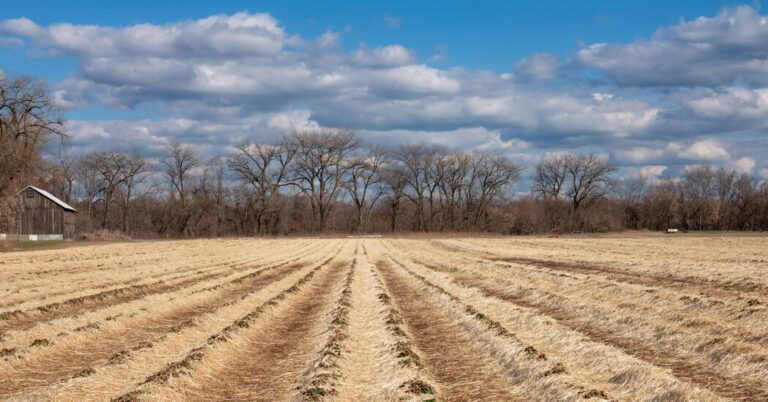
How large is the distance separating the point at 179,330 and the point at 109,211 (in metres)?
104

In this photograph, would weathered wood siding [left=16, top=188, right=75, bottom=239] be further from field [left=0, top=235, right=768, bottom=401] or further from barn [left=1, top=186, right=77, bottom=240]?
field [left=0, top=235, right=768, bottom=401]

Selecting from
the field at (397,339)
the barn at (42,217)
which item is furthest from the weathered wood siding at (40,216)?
the field at (397,339)

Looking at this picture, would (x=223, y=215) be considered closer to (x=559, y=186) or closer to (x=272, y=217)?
(x=272, y=217)

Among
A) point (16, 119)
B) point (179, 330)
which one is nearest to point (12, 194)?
point (16, 119)

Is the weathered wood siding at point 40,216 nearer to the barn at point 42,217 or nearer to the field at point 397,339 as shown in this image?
the barn at point 42,217

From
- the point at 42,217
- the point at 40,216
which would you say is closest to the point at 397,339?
the point at 42,217

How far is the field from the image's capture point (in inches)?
359

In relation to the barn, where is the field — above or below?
below

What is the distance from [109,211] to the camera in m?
109

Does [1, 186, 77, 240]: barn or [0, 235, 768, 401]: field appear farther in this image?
[1, 186, 77, 240]: barn

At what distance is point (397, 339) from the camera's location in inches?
488

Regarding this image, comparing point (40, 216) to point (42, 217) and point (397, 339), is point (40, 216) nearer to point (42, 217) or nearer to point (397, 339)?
point (42, 217)

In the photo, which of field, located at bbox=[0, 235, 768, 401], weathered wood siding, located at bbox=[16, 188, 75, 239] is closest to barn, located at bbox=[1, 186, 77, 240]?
weathered wood siding, located at bbox=[16, 188, 75, 239]

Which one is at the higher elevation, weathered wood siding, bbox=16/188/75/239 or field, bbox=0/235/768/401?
weathered wood siding, bbox=16/188/75/239
